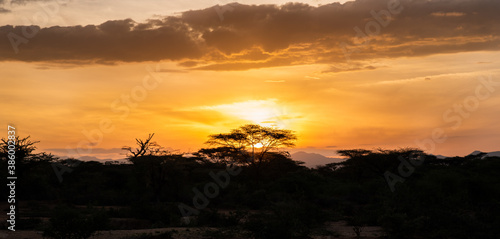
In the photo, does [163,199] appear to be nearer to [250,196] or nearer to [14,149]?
[250,196]

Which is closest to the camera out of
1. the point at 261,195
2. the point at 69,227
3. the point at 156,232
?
the point at 69,227

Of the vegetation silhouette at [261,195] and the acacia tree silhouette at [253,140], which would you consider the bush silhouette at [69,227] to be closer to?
the vegetation silhouette at [261,195]

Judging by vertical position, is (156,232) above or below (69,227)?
below

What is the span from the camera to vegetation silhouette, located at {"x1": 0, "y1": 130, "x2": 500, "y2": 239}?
719 inches

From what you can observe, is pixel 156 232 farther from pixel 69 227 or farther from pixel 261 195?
pixel 261 195

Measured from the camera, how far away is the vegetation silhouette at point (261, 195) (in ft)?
59.9

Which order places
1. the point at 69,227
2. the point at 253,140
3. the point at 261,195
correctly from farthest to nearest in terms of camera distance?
the point at 253,140
the point at 261,195
the point at 69,227

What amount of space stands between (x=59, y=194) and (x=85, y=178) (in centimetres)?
746

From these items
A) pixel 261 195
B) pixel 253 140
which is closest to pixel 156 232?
pixel 261 195

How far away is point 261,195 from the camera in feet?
118

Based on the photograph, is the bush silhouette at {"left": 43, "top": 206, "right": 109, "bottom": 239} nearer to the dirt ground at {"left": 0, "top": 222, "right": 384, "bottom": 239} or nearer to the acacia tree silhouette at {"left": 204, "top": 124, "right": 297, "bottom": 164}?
the dirt ground at {"left": 0, "top": 222, "right": 384, "bottom": 239}

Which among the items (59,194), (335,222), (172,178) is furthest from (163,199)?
(335,222)

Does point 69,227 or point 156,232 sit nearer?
point 69,227

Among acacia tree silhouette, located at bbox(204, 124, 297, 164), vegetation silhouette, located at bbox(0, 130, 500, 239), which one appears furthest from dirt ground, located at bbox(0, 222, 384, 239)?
acacia tree silhouette, located at bbox(204, 124, 297, 164)
